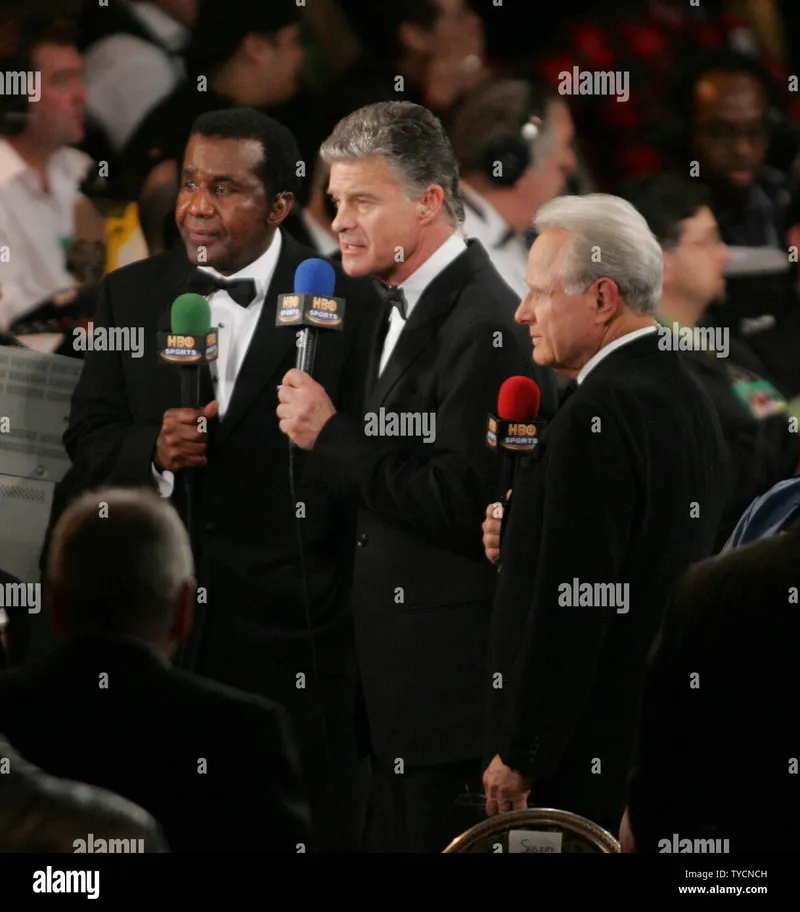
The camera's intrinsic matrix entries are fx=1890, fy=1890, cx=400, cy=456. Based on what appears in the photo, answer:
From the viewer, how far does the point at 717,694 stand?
2889 millimetres

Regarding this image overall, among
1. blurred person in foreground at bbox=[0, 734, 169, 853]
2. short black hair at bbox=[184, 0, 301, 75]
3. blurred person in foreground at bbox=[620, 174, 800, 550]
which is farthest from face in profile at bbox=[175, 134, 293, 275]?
blurred person in foreground at bbox=[0, 734, 169, 853]

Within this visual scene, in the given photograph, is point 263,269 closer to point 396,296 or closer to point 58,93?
point 396,296

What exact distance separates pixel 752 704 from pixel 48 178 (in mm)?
2582

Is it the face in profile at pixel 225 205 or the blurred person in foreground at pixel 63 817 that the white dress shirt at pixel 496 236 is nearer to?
the face in profile at pixel 225 205

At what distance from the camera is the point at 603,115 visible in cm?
480

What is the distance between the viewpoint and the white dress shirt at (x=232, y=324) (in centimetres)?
471

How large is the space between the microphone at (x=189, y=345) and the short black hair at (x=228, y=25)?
634 mm

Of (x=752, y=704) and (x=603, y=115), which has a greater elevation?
(x=603, y=115)

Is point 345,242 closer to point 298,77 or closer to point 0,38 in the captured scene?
point 298,77

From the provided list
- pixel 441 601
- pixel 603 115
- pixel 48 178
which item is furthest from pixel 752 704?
pixel 48 178

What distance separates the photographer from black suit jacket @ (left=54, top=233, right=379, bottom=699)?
4688 mm

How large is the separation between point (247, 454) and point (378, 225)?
26.4 inches

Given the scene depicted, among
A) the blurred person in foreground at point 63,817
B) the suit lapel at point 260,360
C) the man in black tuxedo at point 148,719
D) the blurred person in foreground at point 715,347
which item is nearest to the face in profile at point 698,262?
the blurred person in foreground at point 715,347

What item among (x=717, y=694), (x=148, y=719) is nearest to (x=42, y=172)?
(x=148, y=719)
